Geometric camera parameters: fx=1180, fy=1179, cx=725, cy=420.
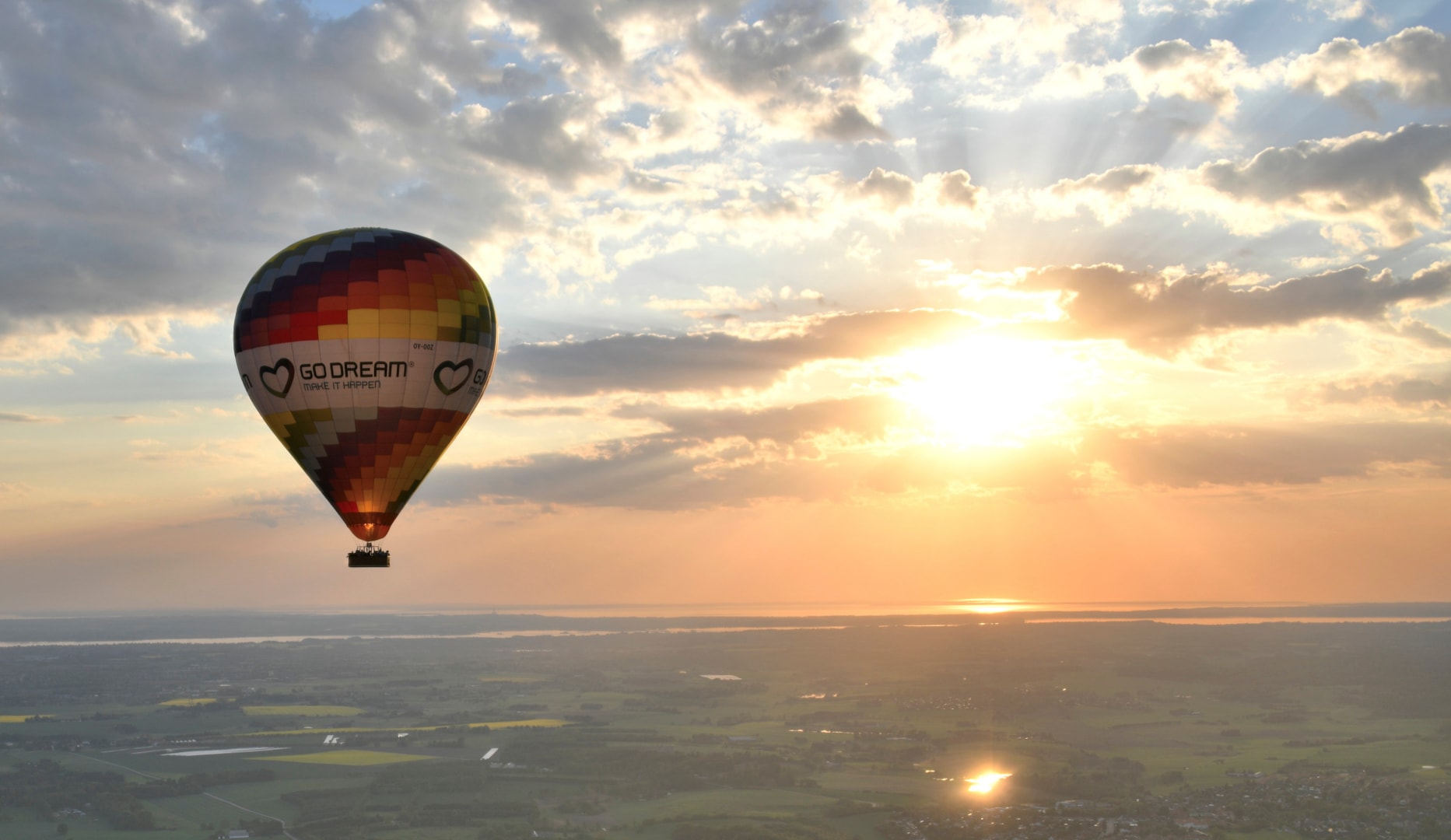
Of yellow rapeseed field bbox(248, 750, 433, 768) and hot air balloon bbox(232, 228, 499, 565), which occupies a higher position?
hot air balloon bbox(232, 228, 499, 565)

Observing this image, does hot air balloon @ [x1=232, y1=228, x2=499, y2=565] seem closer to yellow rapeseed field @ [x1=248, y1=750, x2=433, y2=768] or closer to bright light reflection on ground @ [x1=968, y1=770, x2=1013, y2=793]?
bright light reflection on ground @ [x1=968, y1=770, x2=1013, y2=793]

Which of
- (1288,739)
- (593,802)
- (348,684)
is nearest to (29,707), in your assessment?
(348,684)

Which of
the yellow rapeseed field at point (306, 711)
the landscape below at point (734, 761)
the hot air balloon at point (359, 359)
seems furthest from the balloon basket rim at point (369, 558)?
the yellow rapeseed field at point (306, 711)

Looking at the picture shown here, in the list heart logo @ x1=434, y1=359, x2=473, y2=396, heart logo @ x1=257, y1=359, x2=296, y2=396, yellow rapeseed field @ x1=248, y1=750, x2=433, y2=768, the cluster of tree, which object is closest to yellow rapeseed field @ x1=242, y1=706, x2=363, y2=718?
yellow rapeseed field @ x1=248, y1=750, x2=433, y2=768

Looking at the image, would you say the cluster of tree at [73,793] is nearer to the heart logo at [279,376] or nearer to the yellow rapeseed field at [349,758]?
the yellow rapeseed field at [349,758]

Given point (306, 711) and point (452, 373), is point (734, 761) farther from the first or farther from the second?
point (452, 373)
